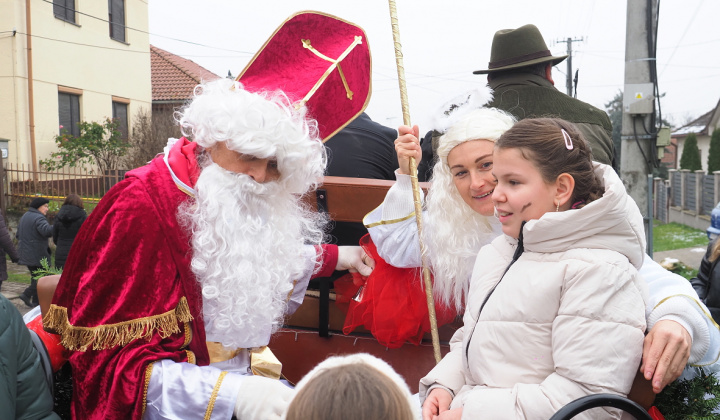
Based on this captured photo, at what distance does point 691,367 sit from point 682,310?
230 millimetres

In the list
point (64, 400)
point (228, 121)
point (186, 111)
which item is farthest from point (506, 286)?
point (64, 400)

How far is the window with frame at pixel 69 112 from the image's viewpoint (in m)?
14.6

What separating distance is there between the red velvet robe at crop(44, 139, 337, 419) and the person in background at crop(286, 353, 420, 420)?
0.96 m

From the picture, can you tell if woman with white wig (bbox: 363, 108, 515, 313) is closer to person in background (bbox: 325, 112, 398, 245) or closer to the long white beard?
the long white beard

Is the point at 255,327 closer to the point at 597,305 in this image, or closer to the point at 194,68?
the point at 597,305

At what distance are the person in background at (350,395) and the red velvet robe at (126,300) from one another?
3.16ft

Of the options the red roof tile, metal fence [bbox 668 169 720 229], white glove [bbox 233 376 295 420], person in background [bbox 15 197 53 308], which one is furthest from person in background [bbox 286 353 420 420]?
the red roof tile

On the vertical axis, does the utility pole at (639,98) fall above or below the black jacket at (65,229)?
above

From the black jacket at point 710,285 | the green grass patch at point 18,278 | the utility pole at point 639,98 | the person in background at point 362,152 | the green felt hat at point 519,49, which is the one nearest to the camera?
the green felt hat at point 519,49

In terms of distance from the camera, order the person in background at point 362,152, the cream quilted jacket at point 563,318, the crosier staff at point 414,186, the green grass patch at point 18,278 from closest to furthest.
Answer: the cream quilted jacket at point 563,318 → the crosier staff at point 414,186 → the person in background at point 362,152 → the green grass patch at point 18,278

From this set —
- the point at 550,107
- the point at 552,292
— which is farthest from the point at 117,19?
the point at 552,292

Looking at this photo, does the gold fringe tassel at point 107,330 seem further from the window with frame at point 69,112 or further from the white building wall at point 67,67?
the window with frame at point 69,112

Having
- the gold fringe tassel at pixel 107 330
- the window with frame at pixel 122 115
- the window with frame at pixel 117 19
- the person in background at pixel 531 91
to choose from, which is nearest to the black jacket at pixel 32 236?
the person in background at pixel 531 91

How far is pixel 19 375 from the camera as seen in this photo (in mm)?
1898
